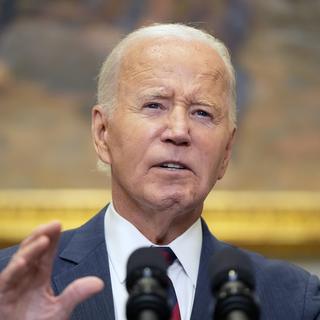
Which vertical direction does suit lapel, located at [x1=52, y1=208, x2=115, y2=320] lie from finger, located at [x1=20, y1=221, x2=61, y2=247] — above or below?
below

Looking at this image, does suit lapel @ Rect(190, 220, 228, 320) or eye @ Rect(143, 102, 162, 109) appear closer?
suit lapel @ Rect(190, 220, 228, 320)

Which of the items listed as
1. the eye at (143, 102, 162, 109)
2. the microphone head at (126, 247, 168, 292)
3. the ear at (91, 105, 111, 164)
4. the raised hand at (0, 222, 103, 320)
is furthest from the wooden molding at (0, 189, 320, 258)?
the microphone head at (126, 247, 168, 292)

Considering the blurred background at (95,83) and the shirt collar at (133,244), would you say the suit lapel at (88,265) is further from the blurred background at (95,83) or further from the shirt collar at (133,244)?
the blurred background at (95,83)

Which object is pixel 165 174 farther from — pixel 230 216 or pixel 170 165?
pixel 230 216

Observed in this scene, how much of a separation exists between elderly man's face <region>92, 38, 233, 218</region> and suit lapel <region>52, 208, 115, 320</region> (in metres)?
0.13

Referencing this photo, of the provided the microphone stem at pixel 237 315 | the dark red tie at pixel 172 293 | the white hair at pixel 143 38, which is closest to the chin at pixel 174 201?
the dark red tie at pixel 172 293

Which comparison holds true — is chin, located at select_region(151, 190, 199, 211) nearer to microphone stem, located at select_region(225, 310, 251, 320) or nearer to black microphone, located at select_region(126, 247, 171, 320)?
black microphone, located at select_region(126, 247, 171, 320)

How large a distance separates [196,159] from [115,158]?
26cm

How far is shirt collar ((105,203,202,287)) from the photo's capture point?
2.58 meters

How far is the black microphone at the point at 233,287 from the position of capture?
66.2 inches

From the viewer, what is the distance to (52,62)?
190 inches

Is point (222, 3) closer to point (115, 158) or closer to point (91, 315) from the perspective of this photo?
point (115, 158)

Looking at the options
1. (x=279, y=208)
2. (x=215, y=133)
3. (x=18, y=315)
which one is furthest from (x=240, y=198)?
(x=18, y=315)

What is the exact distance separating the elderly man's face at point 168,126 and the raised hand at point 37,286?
1.85 feet
